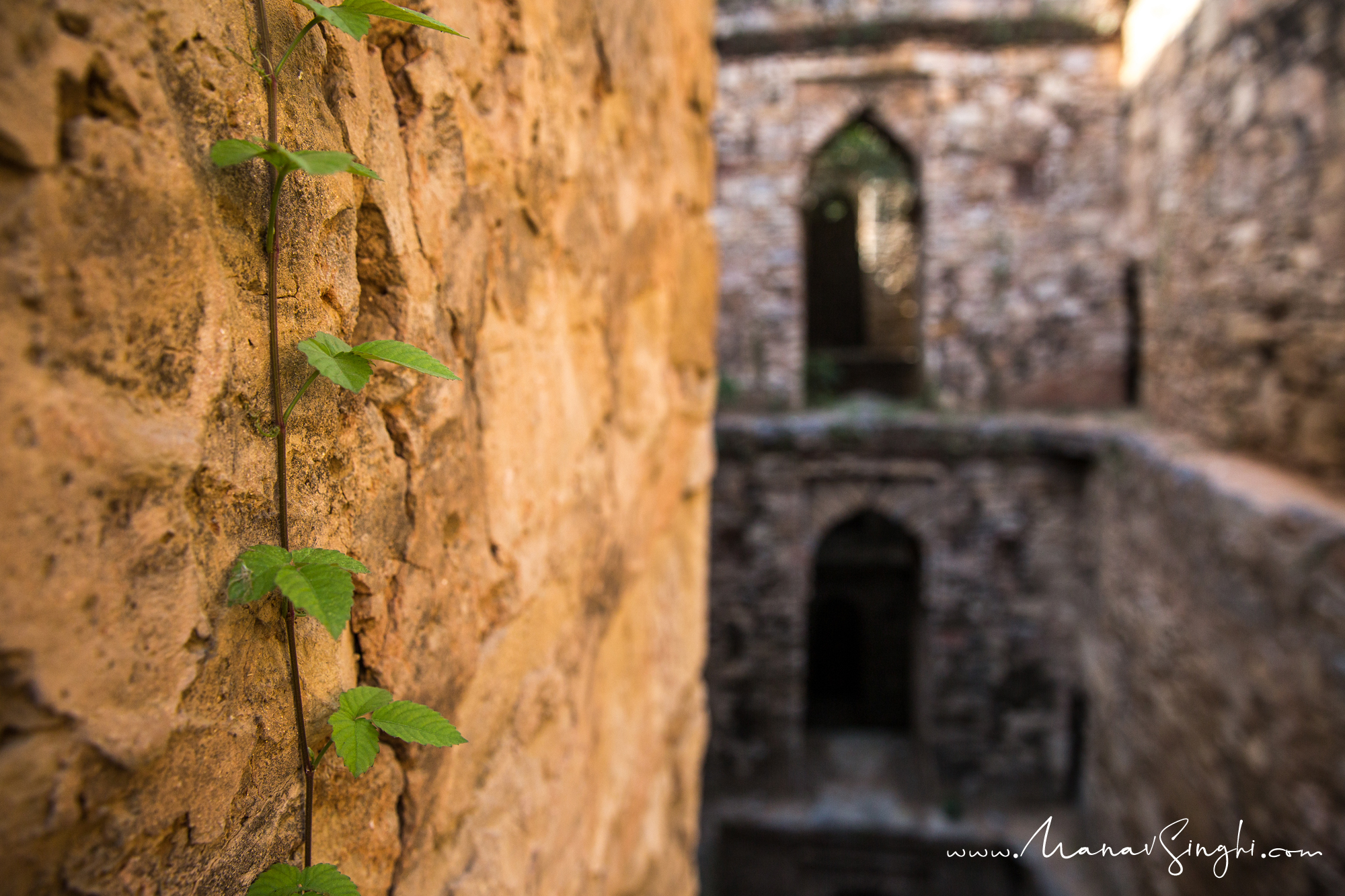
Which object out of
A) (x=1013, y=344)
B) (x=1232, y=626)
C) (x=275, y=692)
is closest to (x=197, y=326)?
(x=275, y=692)

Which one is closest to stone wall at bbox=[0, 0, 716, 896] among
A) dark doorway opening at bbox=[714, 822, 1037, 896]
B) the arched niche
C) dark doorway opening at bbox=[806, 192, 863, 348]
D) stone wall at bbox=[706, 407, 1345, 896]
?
stone wall at bbox=[706, 407, 1345, 896]

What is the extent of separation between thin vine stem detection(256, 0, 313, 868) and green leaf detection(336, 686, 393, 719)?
0.14 ft

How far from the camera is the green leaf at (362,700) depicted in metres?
0.62

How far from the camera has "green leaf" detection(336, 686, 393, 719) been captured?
0.62 metres

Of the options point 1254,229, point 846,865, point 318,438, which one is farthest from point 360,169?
point 846,865

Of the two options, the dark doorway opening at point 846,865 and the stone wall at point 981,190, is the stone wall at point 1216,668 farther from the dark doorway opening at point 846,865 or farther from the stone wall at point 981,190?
the stone wall at point 981,190

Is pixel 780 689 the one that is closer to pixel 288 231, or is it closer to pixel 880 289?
pixel 288 231

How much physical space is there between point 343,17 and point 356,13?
2cm

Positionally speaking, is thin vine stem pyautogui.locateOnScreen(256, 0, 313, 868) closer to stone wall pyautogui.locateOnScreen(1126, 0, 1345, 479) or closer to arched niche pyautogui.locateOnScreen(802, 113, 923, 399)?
stone wall pyautogui.locateOnScreen(1126, 0, 1345, 479)

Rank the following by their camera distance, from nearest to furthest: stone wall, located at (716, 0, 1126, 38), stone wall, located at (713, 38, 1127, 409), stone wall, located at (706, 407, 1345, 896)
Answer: stone wall, located at (706, 407, 1345, 896), stone wall, located at (716, 0, 1126, 38), stone wall, located at (713, 38, 1127, 409)

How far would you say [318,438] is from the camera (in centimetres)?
61
